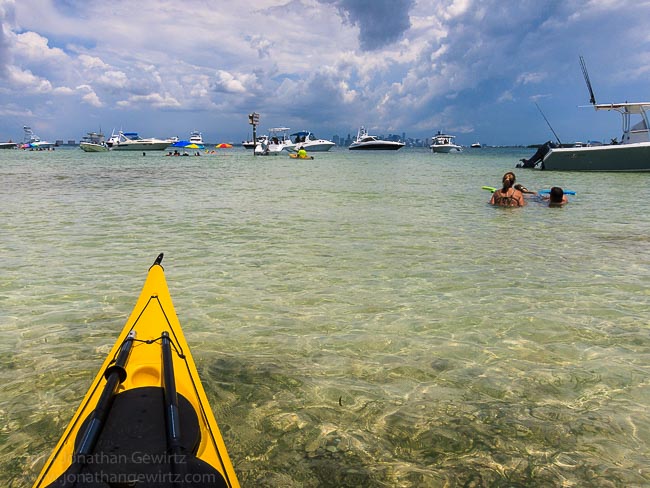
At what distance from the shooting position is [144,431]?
246cm

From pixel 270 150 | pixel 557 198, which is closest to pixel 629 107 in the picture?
pixel 557 198

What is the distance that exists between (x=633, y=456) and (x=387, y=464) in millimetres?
1886

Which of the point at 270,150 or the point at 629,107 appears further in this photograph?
the point at 270,150

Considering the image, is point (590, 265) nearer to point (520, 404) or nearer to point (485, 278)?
point (485, 278)

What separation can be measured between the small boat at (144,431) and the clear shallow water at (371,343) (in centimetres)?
74

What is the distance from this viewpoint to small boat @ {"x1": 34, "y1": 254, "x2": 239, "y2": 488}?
2127 millimetres

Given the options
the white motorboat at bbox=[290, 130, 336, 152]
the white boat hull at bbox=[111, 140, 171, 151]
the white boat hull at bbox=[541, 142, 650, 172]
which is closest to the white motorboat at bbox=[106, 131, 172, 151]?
the white boat hull at bbox=[111, 140, 171, 151]

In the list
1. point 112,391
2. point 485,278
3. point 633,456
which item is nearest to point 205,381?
point 112,391

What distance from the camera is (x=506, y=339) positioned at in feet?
16.9

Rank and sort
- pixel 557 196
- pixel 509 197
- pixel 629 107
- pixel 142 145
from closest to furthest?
1. pixel 557 196
2. pixel 509 197
3. pixel 629 107
4. pixel 142 145

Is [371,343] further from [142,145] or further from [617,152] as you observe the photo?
[142,145]

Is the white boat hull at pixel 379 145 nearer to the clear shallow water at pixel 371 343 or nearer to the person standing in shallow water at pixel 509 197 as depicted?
the person standing in shallow water at pixel 509 197

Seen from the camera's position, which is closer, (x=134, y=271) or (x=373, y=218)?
(x=134, y=271)

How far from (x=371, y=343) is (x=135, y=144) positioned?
102061 millimetres
